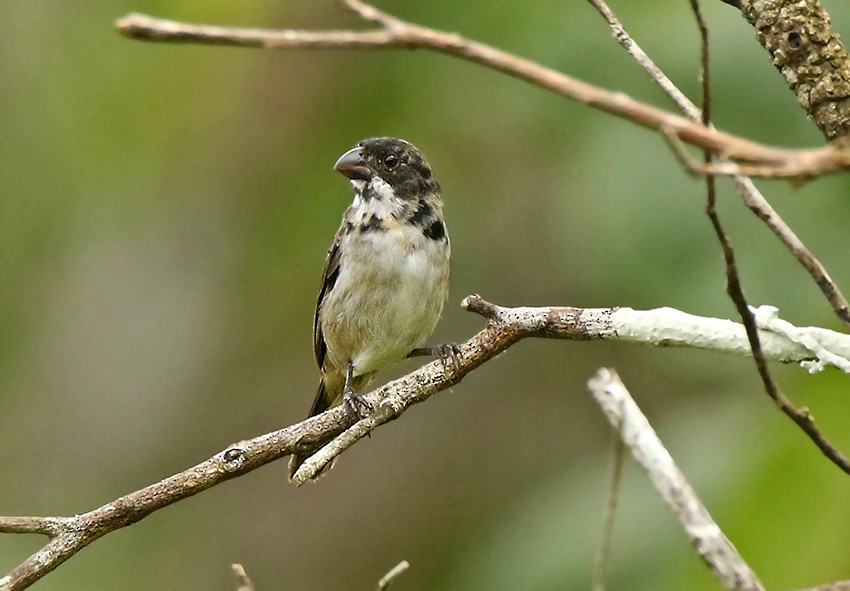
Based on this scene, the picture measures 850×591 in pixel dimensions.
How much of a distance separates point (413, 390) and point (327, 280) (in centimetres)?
238

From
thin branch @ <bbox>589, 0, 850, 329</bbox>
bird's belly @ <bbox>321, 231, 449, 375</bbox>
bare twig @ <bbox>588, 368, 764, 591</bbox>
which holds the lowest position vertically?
bare twig @ <bbox>588, 368, 764, 591</bbox>

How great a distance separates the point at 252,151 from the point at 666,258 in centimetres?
347

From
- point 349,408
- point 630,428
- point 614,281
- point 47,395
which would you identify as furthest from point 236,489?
point 630,428

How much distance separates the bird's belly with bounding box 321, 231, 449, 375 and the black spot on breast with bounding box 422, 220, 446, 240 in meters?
0.03

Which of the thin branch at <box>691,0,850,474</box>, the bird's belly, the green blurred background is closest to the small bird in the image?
the bird's belly

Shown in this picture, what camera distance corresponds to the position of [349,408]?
11.5 ft


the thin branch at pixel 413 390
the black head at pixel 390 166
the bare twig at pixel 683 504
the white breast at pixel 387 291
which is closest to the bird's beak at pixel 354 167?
the black head at pixel 390 166

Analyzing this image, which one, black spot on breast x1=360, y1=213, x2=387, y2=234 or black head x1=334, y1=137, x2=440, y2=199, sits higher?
black head x1=334, y1=137, x2=440, y2=199

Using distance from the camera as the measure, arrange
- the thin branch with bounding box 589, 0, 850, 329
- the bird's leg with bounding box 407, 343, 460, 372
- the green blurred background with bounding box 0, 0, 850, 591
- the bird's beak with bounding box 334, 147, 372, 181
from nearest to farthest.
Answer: the thin branch with bounding box 589, 0, 850, 329
the bird's leg with bounding box 407, 343, 460, 372
the green blurred background with bounding box 0, 0, 850, 591
the bird's beak with bounding box 334, 147, 372, 181

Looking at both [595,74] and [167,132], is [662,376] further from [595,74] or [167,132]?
[167,132]

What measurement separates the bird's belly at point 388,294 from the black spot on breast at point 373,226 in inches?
1.0

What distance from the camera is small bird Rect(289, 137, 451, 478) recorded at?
533 centimetres

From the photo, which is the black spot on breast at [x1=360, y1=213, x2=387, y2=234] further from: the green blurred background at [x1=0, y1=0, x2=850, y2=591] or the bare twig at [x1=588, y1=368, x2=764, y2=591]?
the bare twig at [x1=588, y1=368, x2=764, y2=591]

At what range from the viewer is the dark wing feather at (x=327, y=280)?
18.4ft
